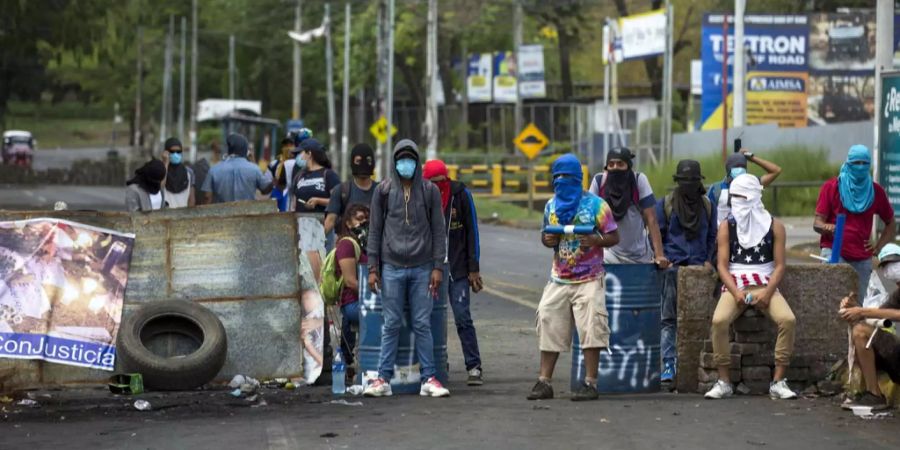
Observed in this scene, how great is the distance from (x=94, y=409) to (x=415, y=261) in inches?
95.1

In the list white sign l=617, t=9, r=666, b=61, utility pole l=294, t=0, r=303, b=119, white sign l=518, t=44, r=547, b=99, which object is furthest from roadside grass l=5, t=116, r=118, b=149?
white sign l=617, t=9, r=666, b=61

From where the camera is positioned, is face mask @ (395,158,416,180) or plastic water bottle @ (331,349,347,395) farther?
plastic water bottle @ (331,349,347,395)

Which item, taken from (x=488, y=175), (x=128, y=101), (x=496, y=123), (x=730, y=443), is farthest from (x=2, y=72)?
(x=128, y=101)

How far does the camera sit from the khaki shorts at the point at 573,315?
38.7 feet

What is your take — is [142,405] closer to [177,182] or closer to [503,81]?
[177,182]

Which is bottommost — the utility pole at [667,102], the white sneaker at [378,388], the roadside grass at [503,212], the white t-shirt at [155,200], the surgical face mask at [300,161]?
the roadside grass at [503,212]

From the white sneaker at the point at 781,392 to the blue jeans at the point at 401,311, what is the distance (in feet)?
7.71

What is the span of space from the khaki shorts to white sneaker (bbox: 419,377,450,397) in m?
0.76

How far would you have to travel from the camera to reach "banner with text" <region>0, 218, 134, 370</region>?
41.0 ft

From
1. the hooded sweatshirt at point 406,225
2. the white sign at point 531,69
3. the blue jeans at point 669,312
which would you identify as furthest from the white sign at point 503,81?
the hooded sweatshirt at point 406,225

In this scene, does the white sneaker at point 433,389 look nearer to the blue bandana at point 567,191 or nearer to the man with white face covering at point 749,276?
the blue bandana at point 567,191

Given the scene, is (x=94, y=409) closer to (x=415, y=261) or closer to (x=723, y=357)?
(x=415, y=261)

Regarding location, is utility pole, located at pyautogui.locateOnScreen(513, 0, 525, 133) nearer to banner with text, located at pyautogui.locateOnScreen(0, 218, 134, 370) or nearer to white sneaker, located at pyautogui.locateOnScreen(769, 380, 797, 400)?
banner with text, located at pyautogui.locateOnScreen(0, 218, 134, 370)

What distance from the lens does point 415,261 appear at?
1222cm
